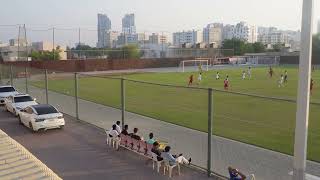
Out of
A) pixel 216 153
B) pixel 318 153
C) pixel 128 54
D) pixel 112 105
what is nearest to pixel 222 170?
pixel 216 153

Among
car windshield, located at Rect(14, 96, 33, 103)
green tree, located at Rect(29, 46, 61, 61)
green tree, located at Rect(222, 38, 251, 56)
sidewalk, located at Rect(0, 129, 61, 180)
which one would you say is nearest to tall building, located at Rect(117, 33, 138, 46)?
green tree, located at Rect(222, 38, 251, 56)

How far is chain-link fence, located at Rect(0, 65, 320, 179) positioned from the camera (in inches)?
495

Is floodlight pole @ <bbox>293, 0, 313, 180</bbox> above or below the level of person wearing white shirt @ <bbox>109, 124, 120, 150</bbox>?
above

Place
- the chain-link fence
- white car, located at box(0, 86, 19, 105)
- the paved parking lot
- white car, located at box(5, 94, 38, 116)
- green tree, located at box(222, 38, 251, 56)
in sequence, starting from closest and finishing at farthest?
1. the paved parking lot
2. the chain-link fence
3. white car, located at box(5, 94, 38, 116)
4. white car, located at box(0, 86, 19, 105)
5. green tree, located at box(222, 38, 251, 56)

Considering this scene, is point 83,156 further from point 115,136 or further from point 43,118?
point 43,118

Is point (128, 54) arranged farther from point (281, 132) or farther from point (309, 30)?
point (309, 30)

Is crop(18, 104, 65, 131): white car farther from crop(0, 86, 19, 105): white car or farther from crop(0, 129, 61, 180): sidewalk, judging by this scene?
crop(0, 86, 19, 105): white car

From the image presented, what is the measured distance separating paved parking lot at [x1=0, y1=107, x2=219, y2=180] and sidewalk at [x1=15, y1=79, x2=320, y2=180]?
1356 mm

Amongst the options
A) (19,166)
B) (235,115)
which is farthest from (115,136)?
(235,115)

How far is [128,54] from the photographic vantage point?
92188mm

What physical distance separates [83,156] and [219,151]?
15.5ft

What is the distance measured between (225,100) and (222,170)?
17.6m

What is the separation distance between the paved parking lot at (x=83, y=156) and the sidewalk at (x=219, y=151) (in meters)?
1.36

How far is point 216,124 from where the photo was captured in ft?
64.4
